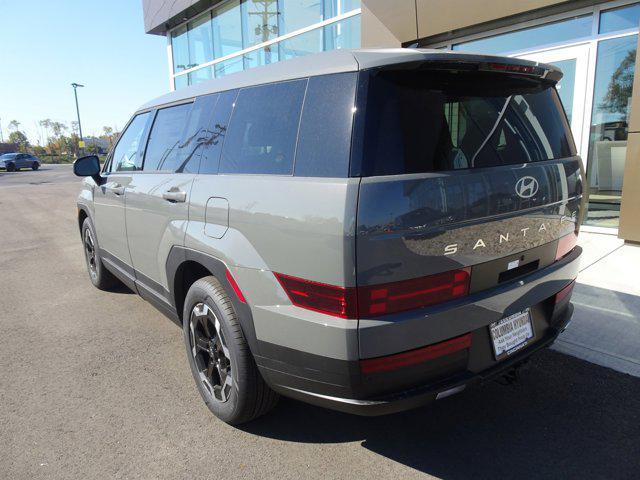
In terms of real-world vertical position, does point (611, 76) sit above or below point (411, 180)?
above

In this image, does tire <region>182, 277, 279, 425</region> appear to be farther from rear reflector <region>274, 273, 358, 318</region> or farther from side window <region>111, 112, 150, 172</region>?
side window <region>111, 112, 150, 172</region>

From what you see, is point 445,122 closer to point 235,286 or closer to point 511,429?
point 235,286

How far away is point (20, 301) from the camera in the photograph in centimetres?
491

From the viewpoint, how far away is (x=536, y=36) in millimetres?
6938

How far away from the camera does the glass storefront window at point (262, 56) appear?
12.6 metres

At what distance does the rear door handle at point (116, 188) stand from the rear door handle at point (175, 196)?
1046 mm

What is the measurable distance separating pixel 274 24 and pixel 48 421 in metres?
12.0

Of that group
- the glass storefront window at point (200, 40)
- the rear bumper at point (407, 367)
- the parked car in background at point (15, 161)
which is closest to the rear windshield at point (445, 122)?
the rear bumper at point (407, 367)

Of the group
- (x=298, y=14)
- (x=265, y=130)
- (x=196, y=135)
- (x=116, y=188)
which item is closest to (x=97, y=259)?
(x=116, y=188)

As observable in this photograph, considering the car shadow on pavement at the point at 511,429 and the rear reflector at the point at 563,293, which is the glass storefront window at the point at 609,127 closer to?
the car shadow on pavement at the point at 511,429

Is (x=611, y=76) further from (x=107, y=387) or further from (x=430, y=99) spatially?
(x=107, y=387)

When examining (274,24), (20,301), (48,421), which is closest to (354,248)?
(48,421)

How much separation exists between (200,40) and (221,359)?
15.9 metres

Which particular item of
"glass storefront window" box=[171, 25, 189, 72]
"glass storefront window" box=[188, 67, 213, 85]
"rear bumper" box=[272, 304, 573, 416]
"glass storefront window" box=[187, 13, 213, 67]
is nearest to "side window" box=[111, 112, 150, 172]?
"rear bumper" box=[272, 304, 573, 416]
